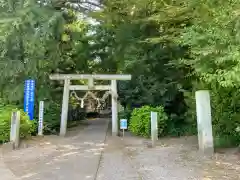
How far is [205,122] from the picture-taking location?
313 inches

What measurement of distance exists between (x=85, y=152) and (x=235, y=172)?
3.71 m

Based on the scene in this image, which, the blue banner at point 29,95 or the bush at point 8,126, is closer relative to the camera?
the bush at point 8,126

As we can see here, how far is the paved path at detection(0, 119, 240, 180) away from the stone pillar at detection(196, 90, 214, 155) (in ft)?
1.08

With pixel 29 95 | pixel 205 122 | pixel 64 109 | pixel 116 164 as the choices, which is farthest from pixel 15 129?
pixel 205 122

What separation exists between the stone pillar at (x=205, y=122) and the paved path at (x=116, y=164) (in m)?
0.33

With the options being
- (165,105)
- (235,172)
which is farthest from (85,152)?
(165,105)

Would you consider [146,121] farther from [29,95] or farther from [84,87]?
[29,95]

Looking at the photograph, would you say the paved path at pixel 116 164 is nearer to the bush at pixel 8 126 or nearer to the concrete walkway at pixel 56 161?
the concrete walkway at pixel 56 161

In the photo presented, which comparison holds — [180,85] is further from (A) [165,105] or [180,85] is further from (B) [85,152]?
(B) [85,152]

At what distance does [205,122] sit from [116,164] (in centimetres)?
249

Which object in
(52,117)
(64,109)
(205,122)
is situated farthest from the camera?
(52,117)

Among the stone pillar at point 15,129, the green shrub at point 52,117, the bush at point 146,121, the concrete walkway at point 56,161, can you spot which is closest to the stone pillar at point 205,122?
the concrete walkway at point 56,161

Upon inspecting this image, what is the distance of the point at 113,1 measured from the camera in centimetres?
1240

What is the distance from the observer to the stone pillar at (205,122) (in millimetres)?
7844
